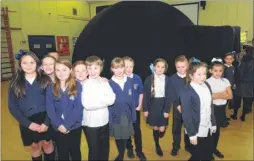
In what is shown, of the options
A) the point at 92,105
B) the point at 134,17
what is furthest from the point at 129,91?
the point at 134,17

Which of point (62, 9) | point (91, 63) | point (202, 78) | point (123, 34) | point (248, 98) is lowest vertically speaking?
point (248, 98)

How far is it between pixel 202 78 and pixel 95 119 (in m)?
0.95

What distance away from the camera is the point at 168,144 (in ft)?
8.42

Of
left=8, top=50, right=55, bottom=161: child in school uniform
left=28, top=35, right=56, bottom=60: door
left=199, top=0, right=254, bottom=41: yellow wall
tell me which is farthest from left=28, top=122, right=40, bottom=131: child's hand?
left=28, top=35, right=56, bottom=60: door

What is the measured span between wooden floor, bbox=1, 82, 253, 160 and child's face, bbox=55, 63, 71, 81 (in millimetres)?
1110

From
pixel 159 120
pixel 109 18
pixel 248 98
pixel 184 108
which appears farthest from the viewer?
pixel 248 98

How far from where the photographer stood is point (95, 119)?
1706 millimetres

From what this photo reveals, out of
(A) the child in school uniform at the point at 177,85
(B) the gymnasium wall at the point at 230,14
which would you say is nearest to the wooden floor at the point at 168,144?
(A) the child in school uniform at the point at 177,85

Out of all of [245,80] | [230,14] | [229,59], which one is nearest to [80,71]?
[229,59]

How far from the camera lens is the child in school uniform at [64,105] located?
163 cm

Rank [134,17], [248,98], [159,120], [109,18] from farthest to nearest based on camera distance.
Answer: [248,98], [134,17], [109,18], [159,120]

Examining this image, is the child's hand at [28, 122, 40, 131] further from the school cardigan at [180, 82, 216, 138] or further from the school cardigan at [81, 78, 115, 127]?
the school cardigan at [180, 82, 216, 138]

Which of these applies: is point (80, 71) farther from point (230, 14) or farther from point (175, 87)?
point (230, 14)

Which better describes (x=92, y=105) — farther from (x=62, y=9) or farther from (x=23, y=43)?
(x=62, y=9)
